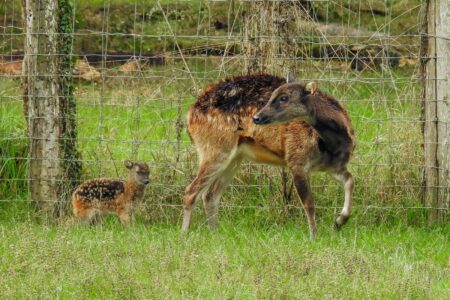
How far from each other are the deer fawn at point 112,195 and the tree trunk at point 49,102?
440 millimetres

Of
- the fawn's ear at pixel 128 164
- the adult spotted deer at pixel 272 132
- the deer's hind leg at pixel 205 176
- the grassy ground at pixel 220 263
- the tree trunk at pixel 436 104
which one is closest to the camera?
the grassy ground at pixel 220 263

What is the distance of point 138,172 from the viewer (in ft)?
37.1

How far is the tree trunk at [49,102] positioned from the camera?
37.5ft

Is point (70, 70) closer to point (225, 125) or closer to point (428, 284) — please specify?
point (225, 125)

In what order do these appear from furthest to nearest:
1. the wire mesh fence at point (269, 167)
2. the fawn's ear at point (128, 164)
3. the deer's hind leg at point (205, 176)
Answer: the wire mesh fence at point (269, 167) < the fawn's ear at point (128, 164) < the deer's hind leg at point (205, 176)

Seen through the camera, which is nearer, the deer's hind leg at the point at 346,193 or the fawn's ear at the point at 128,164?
the deer's hind leg at the point at 346,193

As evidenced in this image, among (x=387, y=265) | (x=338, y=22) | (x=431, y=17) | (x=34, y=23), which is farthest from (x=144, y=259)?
(x=338, y=22)

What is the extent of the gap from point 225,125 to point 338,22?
8220 millimetres

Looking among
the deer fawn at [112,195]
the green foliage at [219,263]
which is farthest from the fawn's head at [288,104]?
the deer fawn at [112,195]

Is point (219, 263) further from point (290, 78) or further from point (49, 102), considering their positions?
point (49, 102)

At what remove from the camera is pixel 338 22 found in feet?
61.8

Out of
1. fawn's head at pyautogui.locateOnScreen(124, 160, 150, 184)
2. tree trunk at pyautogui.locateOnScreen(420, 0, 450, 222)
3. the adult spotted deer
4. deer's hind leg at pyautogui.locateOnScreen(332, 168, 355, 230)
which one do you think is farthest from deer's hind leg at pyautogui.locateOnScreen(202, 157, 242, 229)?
tree trunk at pyautogui.locateOnScreen(420, 0, 450, 222)

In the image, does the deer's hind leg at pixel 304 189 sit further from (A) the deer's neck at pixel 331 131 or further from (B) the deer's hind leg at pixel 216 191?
(B) the deer's hind leg at pixel 216 191

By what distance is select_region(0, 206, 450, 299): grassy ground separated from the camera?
26.2 ft
